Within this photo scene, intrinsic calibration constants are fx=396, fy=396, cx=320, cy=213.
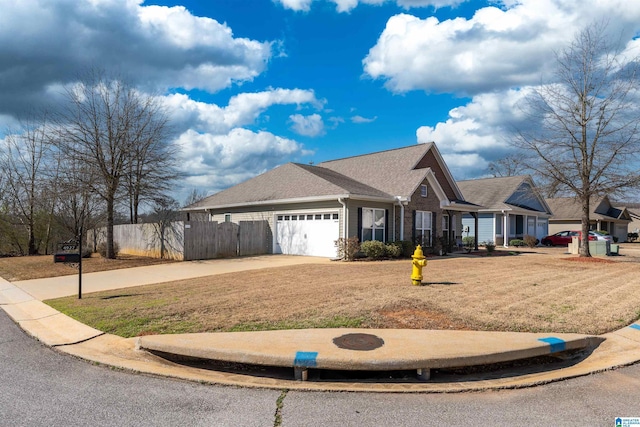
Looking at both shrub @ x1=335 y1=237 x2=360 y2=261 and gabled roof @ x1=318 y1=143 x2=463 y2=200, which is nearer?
shrub @ x1=335 y1=237 x2=360 y2=261

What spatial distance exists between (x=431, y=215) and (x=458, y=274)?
9.86 m

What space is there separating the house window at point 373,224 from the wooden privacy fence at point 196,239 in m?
5.47

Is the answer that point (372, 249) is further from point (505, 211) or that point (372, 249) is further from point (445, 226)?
point (505, 211)

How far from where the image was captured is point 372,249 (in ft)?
57.0

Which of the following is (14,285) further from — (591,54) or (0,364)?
(591,54)

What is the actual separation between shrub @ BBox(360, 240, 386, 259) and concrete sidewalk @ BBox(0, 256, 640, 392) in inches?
435

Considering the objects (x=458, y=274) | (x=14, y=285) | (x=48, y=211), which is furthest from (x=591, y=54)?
(x=48, y=211)

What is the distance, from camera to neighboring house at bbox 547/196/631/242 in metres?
41.0

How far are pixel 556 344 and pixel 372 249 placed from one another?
12.0 meters

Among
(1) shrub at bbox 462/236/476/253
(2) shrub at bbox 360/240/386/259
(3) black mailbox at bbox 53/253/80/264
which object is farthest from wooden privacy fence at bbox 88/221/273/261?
(1) shrub at bbox 462/236/476/253

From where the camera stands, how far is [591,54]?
18.3m

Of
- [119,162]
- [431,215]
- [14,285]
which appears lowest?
[14,285]

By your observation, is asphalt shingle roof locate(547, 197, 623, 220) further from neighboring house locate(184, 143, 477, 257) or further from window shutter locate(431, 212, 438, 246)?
window shutter locate(431, 212, 438, 246)

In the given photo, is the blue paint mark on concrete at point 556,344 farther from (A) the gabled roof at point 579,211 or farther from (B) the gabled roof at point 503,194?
(A) the gabled roof at point 579,211
